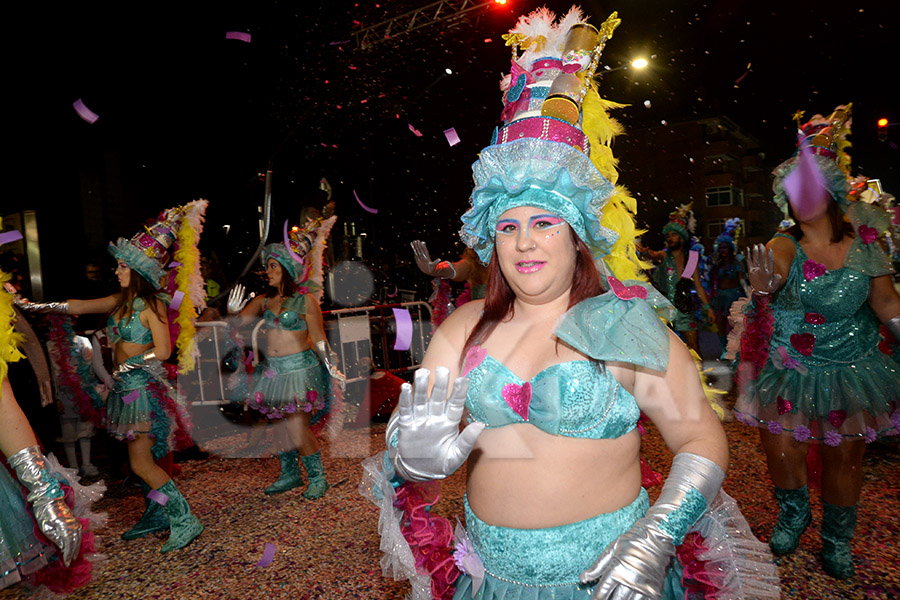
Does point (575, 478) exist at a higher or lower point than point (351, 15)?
lower

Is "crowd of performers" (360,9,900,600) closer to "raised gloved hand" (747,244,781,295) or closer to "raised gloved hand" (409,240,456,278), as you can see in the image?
"raised gloved hand" (747,244,781,295)

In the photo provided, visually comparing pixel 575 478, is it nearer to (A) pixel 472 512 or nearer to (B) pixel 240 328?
(A) pixel 472 512

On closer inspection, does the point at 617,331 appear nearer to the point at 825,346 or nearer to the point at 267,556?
the point at 825,346

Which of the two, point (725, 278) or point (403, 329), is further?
point (725, 278)

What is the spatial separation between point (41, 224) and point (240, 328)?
3.34 metres

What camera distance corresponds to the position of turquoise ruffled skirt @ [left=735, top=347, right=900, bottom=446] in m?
2.85

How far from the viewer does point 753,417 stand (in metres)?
3.12

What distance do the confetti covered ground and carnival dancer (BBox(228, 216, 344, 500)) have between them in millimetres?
281

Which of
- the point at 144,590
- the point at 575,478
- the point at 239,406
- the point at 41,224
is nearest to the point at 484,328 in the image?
the point at 575,478

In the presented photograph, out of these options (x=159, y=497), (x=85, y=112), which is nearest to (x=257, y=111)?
(x=85, y=112)

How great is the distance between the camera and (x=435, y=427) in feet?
4.55

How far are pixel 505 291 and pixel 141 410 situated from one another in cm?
316

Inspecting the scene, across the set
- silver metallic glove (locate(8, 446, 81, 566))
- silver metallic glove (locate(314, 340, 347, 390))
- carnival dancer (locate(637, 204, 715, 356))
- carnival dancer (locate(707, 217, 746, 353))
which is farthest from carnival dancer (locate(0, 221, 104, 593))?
carnival dancer (locate(707, 217, 746, 353))

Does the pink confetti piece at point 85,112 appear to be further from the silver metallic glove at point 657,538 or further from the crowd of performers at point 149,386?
the silver metallic glove at point 657,538
